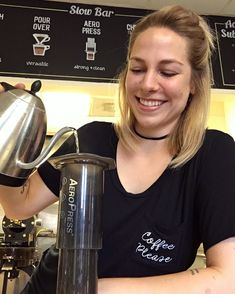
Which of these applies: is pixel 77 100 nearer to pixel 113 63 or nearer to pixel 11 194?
pixel 113 63

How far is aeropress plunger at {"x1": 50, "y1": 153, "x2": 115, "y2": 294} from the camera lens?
60 centimetres

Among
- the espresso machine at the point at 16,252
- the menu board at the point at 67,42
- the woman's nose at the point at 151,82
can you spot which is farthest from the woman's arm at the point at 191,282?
the menu board at the point at 67,42

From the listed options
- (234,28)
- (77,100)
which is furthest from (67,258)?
(234,28)

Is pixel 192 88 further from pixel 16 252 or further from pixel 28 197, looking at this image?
pixel 16 252

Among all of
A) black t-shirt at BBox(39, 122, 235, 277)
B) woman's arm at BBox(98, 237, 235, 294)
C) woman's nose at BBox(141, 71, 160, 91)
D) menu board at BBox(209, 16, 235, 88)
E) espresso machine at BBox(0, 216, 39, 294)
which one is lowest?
espresso machine at BBox(0, 216, 39, 294)

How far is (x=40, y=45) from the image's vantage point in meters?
2.10

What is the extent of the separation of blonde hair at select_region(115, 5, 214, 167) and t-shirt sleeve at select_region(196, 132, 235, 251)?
54 mm

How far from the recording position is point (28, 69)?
2.06m

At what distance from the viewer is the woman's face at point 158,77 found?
0.88m

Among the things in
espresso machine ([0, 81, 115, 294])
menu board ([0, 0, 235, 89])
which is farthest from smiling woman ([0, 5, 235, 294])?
menu board ([0, 0, 235, 89])

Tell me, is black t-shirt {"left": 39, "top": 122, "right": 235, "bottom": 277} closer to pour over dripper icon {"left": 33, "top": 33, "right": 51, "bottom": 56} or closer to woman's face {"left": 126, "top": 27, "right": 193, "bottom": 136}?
woman's face {"left": 126, "top": 27, "right": 193, "bottom": 136}

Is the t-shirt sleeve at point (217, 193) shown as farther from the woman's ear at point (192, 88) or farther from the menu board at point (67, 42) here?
the menu board at point (67, 42)

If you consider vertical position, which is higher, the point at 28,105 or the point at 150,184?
the point at 28,105

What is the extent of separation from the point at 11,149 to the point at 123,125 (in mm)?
363
